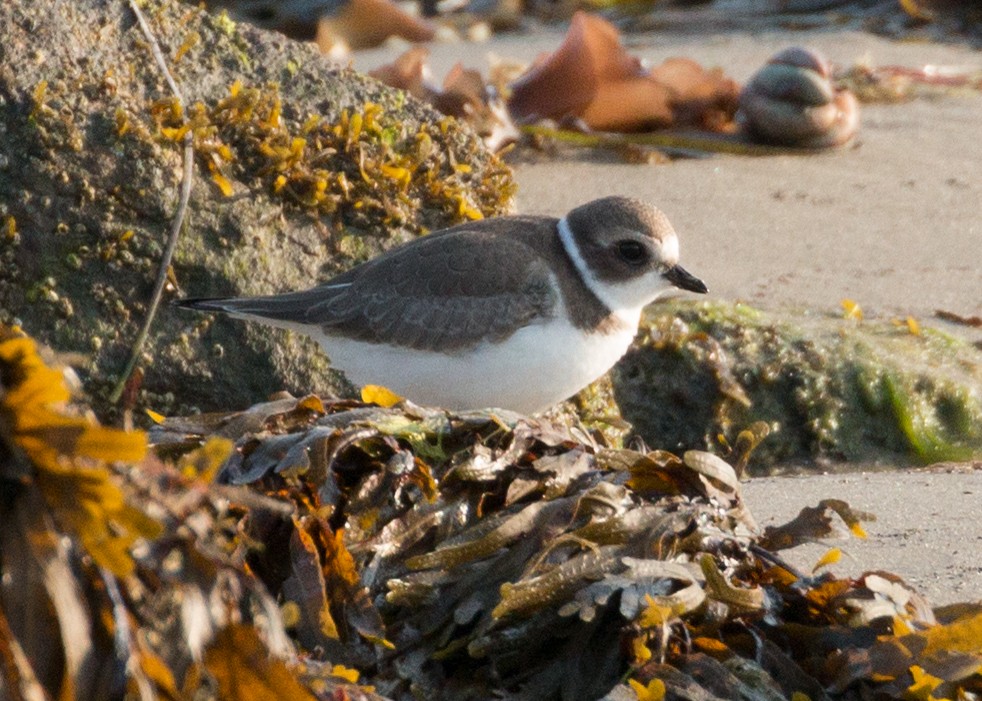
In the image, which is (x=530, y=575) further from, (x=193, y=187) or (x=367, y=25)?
(x=367, y=25)

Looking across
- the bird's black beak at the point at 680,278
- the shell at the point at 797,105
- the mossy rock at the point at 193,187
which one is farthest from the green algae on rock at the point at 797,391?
the shell at the point at 797,105

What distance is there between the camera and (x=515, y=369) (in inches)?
176

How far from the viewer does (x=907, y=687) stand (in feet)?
9.30

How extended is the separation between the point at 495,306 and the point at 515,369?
23 cm

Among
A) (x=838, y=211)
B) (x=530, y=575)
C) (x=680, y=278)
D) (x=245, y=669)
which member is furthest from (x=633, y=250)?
(x=245, y=669)

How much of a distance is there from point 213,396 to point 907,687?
8.91 feet

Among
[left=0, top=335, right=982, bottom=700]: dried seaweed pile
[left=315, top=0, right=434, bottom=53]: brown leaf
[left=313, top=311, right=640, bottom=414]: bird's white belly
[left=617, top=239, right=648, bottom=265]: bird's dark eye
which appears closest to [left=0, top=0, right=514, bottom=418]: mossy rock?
[left=313, top=311, right=640, bottom=414]: bird's white belly

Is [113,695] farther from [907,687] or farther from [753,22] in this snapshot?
[753,22]

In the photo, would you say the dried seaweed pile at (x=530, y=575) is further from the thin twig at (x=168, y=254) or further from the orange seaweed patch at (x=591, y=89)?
the orange seaweed patch at (x=591, y=89)

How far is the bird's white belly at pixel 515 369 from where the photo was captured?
446cm

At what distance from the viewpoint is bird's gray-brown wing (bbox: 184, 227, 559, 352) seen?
4582mm

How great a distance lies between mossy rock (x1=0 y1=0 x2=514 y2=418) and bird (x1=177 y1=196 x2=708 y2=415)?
1.03ft

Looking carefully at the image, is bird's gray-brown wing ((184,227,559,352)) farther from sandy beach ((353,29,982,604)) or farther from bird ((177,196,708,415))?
sandy beach ((353,29,982,604))

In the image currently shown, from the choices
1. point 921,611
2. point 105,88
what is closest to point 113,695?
point 921,611
